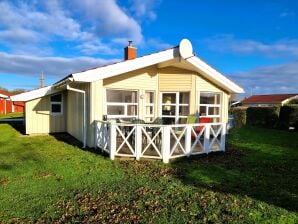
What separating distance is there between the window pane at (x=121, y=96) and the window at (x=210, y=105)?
150 inches

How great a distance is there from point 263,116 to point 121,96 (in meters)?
15.4

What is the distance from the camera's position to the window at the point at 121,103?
12680 mm

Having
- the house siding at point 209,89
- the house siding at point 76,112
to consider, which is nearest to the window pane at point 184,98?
the house siding at point 209,89

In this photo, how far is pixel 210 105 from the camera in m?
15.6

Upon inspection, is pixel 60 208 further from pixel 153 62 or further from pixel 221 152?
pixel 153 62

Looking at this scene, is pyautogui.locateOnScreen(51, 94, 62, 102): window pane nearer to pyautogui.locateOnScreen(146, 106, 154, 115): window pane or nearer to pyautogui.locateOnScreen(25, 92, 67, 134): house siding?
pyautogui.locateOnScreen(25, 92, 67, 134): house siding

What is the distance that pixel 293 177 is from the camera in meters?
7.93

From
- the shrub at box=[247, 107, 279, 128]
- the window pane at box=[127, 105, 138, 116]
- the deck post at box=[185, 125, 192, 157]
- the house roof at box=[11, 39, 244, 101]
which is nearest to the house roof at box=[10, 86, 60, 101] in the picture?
the house roof at box=[11, 39, 244, 101]

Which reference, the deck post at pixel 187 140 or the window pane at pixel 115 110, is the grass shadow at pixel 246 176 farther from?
the window pane at pixel 115 110

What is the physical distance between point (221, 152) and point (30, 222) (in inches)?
315

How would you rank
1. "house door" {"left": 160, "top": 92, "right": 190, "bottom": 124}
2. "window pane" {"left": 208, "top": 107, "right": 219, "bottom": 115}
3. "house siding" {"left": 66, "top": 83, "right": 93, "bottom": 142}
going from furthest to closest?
1. "window pane" {"left": 208, "top": 107, "right": 219, "bottom": 115}
2. "house door" {"left": 160, "top": 92, "right": 190, "bottom": 124}
3. "house siding" {"left": 66, "top": 83, "right": 93, "bottom": 142}

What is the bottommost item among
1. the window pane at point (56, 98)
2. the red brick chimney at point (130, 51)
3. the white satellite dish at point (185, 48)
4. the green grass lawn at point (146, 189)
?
the green grass lawn at point (146, 189)

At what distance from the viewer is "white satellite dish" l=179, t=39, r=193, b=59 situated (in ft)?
39.3

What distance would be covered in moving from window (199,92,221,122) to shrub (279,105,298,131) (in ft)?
29.3
